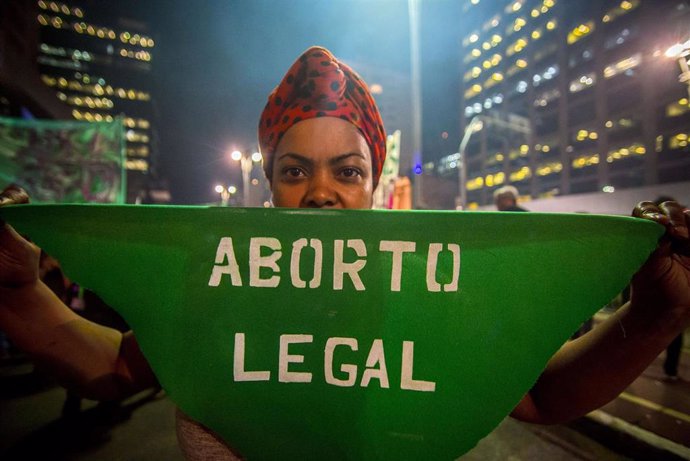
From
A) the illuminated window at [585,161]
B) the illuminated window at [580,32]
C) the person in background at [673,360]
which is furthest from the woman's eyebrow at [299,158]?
the illuminated window at [580,32]

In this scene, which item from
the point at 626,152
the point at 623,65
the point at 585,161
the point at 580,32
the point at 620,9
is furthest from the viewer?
the point at 580,32

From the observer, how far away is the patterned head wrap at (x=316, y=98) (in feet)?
4.17

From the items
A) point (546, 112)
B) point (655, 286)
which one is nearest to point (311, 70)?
point (655, 286)

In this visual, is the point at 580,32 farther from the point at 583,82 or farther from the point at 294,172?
the point at 294,172

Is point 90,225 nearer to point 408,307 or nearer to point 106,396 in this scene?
point 106,396

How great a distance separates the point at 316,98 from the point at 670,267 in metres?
1.19

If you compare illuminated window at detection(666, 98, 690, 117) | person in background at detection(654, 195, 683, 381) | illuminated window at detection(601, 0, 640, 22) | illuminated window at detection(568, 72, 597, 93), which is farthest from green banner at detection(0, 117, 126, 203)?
illuminated window at detection(601, 0, 640, 22)

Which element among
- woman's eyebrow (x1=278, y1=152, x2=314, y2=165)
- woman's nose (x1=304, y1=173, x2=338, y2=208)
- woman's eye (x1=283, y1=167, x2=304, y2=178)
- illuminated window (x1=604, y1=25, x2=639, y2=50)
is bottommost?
woman's nose (x1=304, y1=173, x2=338, y2=208)

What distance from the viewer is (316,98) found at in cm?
127

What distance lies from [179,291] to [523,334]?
91cm

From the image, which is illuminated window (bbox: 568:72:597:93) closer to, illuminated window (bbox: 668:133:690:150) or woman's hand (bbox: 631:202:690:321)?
illuminated window (bbox: 668:133:690:150)

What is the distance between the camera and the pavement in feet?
10.6

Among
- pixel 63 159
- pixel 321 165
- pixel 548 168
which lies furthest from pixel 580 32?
pixel 321 165

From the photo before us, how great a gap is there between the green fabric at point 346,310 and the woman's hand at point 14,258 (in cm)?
5
